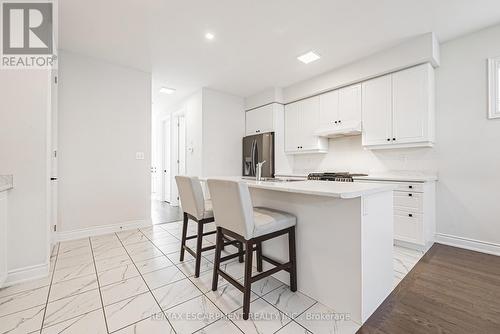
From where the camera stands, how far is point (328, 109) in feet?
12.4

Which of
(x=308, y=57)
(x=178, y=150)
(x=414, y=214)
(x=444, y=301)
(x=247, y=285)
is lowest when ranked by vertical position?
(x=444, y=301)

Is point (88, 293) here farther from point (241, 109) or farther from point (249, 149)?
point (241, 109)

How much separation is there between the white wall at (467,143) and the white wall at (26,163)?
4.55m

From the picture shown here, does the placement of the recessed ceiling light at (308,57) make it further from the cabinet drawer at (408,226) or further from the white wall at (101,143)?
the white wall at (101,143)

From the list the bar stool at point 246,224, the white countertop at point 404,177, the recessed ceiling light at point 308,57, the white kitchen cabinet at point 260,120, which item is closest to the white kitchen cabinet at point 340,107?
→ the recessed ceiling light at point 308,57

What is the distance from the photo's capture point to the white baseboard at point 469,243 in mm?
2518

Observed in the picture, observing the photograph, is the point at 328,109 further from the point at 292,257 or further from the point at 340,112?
the point at 292,257

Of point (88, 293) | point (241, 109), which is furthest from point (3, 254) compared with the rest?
point (241, 109)

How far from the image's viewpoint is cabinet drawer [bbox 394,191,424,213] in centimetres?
257

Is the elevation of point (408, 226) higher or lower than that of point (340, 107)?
lower

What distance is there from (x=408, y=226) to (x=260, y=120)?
3.20 meters

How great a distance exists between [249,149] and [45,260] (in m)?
3.53

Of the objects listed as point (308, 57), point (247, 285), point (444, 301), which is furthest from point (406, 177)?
point (247, 285)

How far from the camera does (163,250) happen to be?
2621 mm
